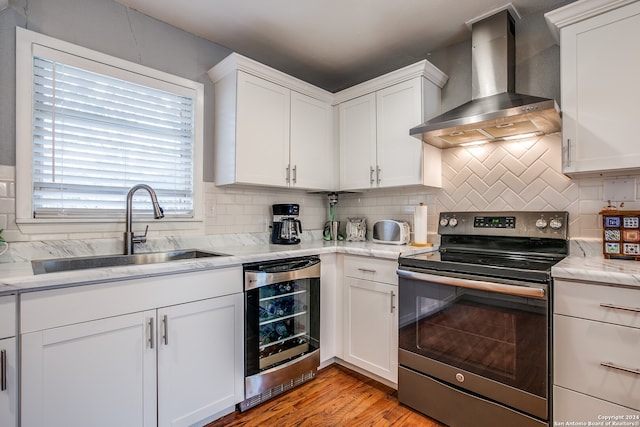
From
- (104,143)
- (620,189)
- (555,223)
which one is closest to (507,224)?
(555,223)

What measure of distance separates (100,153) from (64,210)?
0.39 meters

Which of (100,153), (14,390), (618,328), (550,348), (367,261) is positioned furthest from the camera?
(367,261)

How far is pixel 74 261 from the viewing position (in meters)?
1.74

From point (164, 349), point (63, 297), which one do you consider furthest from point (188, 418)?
point (63, 297)

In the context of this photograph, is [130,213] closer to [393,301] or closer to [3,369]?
[3,369]

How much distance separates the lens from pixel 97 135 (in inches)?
75.3

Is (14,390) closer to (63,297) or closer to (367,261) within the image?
(63,297)

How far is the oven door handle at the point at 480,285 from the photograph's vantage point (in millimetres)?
1452

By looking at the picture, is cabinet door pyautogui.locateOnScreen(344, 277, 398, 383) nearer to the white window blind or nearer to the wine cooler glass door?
the wine cooler glass door

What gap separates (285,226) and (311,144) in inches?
28.4

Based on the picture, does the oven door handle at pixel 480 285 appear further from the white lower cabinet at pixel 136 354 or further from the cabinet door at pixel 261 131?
the cabinet door at pixel 261 131

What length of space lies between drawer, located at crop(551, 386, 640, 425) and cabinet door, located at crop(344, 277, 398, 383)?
828 mm

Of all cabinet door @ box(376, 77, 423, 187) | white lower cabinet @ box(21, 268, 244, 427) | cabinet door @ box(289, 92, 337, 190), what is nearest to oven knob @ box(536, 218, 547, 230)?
cabinet door @ box(376, 77, 423, 187)

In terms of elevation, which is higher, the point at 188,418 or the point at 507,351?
the point at 507,351
